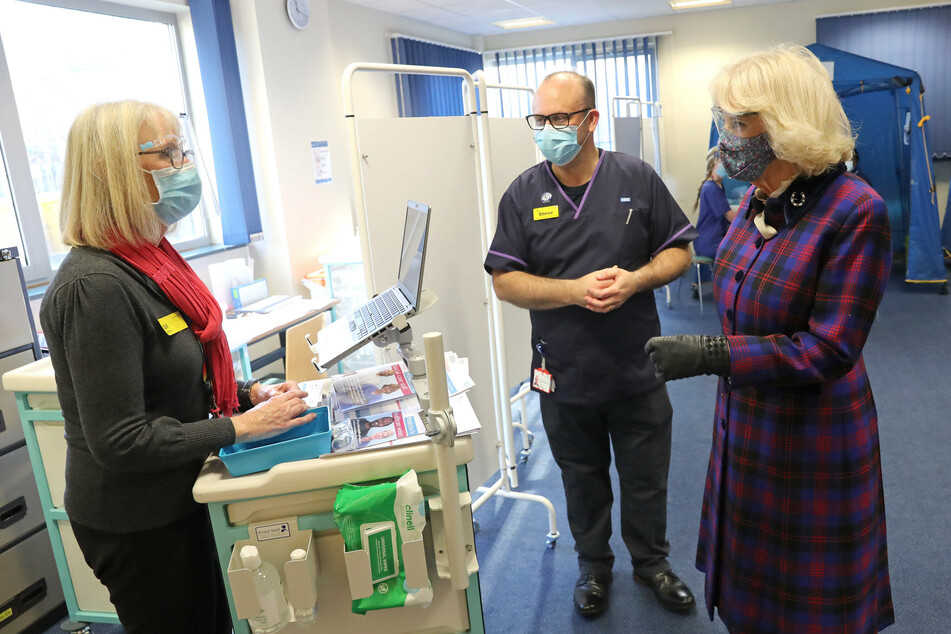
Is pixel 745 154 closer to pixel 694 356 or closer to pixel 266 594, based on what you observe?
pixel 694 356

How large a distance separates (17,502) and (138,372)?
1396 mm

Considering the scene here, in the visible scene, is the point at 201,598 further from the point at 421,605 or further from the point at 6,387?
the point at 6,387

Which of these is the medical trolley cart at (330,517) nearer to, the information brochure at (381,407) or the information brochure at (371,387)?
the information brochure at (381,407)

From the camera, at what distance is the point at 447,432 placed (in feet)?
3.80

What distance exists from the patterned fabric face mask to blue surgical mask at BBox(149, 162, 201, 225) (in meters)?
1.03

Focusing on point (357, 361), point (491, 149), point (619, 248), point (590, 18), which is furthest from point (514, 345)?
point (590, 18)

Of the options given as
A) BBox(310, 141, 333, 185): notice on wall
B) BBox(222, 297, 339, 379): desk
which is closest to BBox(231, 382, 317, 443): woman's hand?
BBox(222, 297, 339, 379): desk

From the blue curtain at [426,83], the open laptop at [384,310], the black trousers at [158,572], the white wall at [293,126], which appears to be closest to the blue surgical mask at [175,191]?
the open laptop at [384,310]

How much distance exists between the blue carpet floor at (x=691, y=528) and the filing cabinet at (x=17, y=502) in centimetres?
23

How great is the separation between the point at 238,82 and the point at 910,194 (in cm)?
524

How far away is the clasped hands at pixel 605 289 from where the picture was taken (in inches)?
69.1

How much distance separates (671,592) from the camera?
2043mm

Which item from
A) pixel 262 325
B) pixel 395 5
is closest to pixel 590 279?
pixel 262 325

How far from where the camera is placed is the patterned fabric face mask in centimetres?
129
